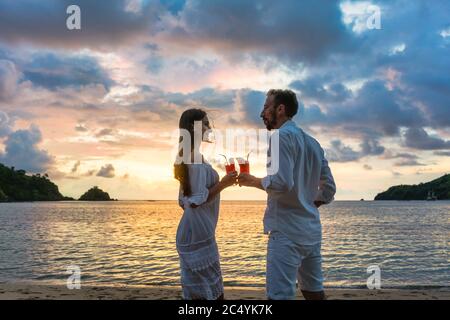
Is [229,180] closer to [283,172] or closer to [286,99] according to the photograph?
[283,172]

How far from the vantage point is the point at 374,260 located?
22000 mm

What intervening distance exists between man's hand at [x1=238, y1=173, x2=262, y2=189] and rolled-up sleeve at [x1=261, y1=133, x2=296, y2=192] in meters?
0.16

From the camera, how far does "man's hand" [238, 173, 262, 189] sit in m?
3.97

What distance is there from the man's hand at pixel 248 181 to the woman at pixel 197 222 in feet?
1.35

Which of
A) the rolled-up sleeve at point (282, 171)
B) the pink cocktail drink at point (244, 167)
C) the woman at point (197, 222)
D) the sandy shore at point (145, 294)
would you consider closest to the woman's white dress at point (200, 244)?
the woman at point (197, 222)

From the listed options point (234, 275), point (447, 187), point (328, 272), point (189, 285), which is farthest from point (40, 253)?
point (447, 187)

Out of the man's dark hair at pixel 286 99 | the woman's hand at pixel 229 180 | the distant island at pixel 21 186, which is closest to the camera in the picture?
the man's dark hair at pixel 286 99

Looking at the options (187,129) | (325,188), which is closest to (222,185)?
(187,129)

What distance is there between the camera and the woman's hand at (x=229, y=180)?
168 inches

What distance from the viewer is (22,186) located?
585 feet

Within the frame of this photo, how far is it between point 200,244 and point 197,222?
213 mm

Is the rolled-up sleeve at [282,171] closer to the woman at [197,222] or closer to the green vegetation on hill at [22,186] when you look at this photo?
the woman at [197,222]
